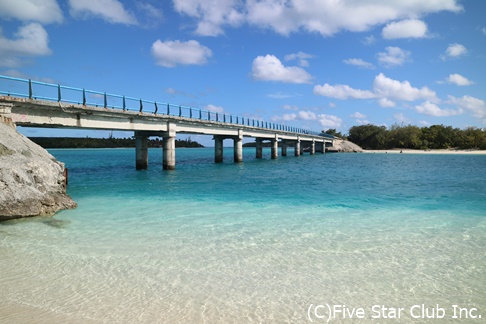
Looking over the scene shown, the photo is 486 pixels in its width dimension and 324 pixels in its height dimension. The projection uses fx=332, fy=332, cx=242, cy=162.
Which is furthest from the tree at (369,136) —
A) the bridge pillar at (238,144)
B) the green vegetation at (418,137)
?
the bridge pillar at (238,144)

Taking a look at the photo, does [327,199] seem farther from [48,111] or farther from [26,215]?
[48,111]

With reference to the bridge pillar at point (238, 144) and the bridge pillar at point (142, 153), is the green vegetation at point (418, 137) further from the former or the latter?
the bridge pillar at point (142, 153)

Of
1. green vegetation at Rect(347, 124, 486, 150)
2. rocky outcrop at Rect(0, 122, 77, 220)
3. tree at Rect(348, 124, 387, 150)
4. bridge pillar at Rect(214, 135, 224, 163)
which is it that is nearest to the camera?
rocky outcrop at Rect(0, 122, 77, 220)

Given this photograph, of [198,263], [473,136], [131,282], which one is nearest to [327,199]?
[198,263]

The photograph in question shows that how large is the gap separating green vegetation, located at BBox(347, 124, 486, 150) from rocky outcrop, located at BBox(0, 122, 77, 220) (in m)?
133

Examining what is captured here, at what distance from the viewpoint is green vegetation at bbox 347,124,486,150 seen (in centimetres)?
11788

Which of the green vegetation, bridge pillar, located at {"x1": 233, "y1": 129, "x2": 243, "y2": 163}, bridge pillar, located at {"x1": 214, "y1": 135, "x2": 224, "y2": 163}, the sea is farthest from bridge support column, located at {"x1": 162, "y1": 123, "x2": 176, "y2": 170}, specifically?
the green vegetation

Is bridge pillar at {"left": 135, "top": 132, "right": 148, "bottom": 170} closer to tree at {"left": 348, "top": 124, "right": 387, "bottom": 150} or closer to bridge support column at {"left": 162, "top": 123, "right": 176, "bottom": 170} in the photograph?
bridge support column at {"left": 162, "top": 123, "right": 176, "bottom": 170}

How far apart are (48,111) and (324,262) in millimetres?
23819

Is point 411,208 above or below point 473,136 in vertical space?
below

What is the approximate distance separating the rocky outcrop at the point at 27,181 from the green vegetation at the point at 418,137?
Result: 133449mm

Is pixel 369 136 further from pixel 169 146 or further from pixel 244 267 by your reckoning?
pixel 244 267

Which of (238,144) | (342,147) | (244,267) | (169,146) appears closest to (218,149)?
(238,144)

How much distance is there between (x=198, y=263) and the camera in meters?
7.48
